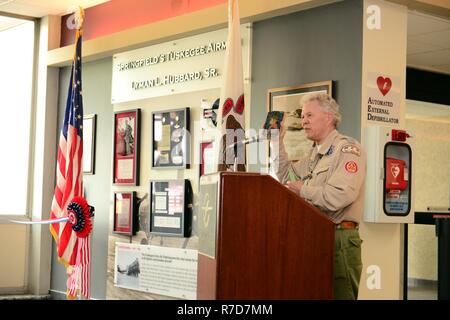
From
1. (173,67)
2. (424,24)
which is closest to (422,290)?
(424,24)

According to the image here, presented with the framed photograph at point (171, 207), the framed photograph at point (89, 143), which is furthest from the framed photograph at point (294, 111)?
the framed photograph at point (89, 143)

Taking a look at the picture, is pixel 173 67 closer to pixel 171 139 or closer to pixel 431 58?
pixel 171 139

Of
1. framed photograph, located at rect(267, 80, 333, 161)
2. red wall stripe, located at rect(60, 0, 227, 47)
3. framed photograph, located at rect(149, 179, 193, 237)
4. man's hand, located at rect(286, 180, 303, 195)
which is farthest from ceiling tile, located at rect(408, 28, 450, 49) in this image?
man's hand, located at rect(286, 180, 303, 195)

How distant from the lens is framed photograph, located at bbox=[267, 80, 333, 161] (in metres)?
4.62

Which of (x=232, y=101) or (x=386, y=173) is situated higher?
(x=232, y=101)

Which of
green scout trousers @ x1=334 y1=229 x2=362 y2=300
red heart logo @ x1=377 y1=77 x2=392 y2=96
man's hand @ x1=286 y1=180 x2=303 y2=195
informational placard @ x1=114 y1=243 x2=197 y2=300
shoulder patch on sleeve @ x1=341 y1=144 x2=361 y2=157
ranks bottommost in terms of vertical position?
informational placard @ x1=114 y1=243 x2=197 y2=300

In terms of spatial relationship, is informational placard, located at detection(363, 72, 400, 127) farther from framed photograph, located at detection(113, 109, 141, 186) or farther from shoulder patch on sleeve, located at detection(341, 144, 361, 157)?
framed photograph, located at detection(113, 109, 141, 186)

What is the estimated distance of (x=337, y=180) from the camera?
12.5 feet

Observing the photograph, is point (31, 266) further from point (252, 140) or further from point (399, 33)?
point (399, 33)

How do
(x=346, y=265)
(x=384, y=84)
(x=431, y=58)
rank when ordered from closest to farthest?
(x=346, y=265)
(x=384, y=84)
(x=431, y=58)

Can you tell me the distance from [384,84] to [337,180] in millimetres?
988

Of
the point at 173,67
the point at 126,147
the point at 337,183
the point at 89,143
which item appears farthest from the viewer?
the point at 89,143

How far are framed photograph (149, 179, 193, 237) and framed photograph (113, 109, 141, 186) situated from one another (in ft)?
1.01

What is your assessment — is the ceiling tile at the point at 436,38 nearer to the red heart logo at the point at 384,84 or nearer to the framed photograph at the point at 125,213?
the red heart logo at the point at 384,84
